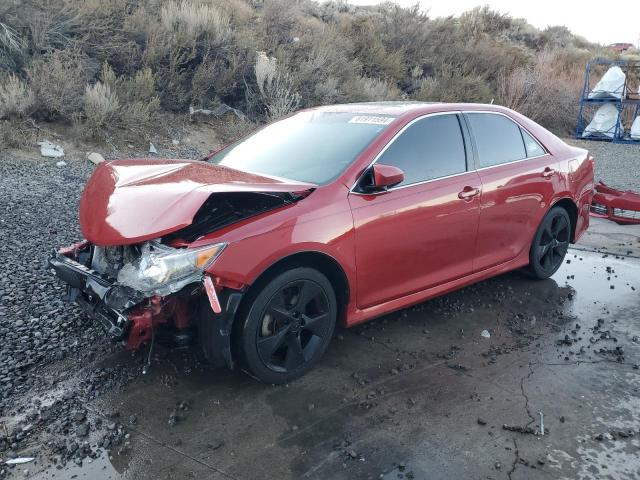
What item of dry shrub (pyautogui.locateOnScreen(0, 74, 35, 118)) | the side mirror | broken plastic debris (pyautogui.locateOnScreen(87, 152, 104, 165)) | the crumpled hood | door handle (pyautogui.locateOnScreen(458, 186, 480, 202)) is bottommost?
broken plastic debris (pyautogui.locateOnScreen(87, 152, 104, 165))

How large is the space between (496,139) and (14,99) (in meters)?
7.42

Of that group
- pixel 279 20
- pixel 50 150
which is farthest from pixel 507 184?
pixel 279 20

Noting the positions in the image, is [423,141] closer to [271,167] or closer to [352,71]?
[271,167]

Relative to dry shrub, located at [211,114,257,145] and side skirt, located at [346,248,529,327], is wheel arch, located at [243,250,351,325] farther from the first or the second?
dry shrub, located at [211,114,257,145]

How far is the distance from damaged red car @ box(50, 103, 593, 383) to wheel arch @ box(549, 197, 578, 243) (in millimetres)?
403

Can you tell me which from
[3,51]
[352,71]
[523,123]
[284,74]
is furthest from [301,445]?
[352,71]

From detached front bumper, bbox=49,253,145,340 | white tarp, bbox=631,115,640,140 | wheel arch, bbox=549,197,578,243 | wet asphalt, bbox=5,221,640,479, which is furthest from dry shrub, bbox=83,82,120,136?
white tarp, bbox=631,115,640,140

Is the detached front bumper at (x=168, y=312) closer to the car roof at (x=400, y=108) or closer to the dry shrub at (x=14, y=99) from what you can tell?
the car roof at (x=400, y=108)

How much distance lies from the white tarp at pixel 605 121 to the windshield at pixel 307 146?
56.8ft

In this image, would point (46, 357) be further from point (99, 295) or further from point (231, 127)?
point (231, 127)

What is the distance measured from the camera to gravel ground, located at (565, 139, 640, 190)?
11.8 m

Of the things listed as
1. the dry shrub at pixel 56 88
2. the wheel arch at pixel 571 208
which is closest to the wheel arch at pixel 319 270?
the wheel arch at pixel 571 208

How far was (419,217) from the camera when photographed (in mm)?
4125

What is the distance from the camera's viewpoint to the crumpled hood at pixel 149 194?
3215mm
